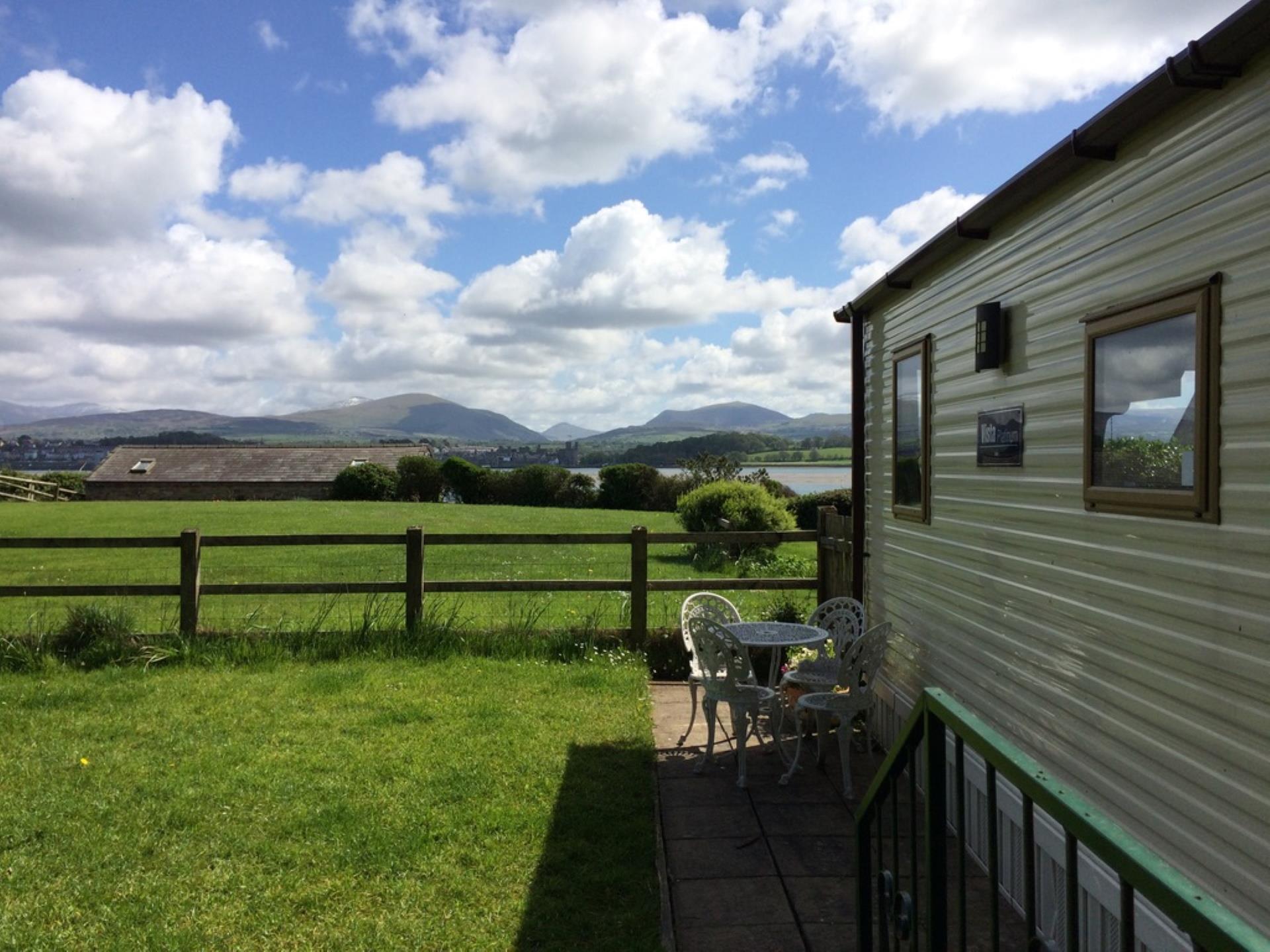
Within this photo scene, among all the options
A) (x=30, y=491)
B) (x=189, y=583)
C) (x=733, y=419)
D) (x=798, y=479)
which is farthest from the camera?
(x=733, y=419)

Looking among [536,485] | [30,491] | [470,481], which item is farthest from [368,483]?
[30,491]

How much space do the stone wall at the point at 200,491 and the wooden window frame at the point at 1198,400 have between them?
41052mm

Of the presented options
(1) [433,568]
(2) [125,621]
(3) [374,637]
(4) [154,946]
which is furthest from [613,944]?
(1) [433,568]

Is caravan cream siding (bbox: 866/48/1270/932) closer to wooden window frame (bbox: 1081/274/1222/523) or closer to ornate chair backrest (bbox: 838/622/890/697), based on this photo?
wooden window frame (bbox: 1081/274/1222/523)

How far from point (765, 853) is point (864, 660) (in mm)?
1461

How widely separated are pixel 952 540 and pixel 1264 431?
2.69 meters

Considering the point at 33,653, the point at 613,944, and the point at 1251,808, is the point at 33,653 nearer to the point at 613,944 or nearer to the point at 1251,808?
the point at 613,944

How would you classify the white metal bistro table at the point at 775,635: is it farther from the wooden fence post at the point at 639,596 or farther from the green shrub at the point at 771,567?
the green shrub at the point at 771,567

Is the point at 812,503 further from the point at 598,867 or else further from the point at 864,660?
the point at 598,867

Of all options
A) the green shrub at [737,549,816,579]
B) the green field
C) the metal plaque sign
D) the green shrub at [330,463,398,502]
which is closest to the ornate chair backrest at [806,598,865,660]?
the green field

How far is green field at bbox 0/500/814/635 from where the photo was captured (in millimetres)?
9359

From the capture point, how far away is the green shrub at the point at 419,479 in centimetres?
3584

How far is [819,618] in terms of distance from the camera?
25.1 feet

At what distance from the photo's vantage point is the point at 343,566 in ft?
48.2
